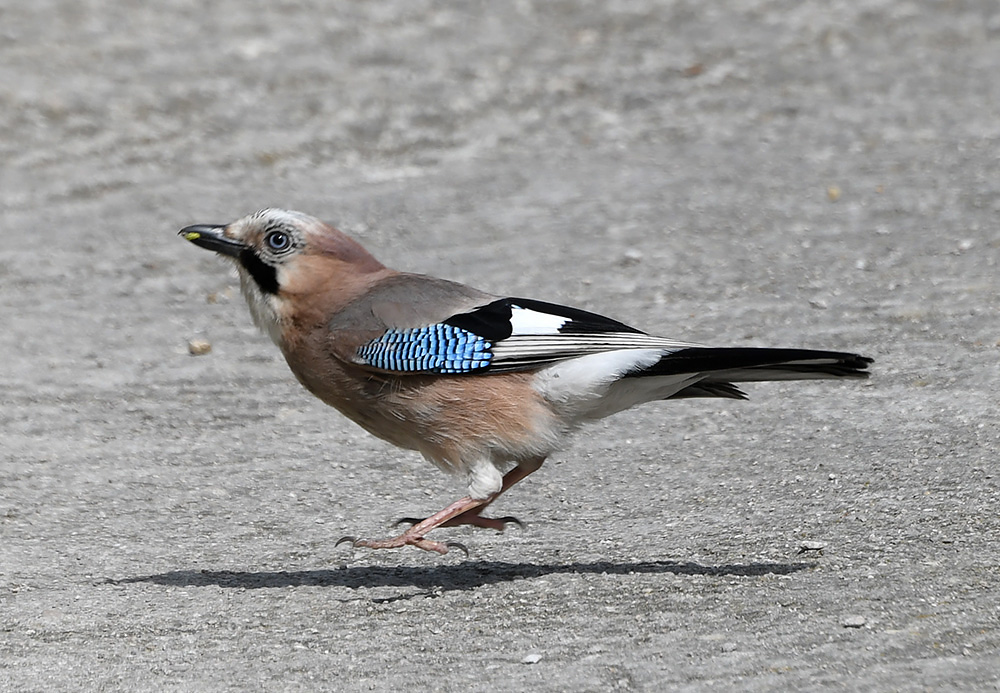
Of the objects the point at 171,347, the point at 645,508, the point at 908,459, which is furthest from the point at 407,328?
the point at 171,347

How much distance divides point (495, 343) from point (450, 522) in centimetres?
67

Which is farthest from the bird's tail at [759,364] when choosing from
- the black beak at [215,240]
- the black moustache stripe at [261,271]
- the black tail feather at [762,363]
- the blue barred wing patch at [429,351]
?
the black beak at [215,240]

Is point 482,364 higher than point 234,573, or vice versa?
point 482,364

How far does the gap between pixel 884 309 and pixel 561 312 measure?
3.12m

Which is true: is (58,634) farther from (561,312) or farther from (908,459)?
(908,459)

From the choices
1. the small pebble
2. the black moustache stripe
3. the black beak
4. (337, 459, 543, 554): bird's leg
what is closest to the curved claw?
(337, 459, 543, 554): bird's leg

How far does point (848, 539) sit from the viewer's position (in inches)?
210

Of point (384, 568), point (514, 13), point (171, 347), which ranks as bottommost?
point (384, 568)

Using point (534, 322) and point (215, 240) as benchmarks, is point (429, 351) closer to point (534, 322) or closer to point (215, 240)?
point (534, 322)

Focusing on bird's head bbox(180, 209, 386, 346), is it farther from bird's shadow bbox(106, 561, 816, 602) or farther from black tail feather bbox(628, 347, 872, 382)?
black tail feather bbox(628, 347, 872, 382)

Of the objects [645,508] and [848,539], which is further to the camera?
[645,508]

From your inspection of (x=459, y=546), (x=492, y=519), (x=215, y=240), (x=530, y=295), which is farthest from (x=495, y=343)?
(x=530, y=295)

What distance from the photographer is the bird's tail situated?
16.3ft

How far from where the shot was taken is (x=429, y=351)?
525 centimetres
